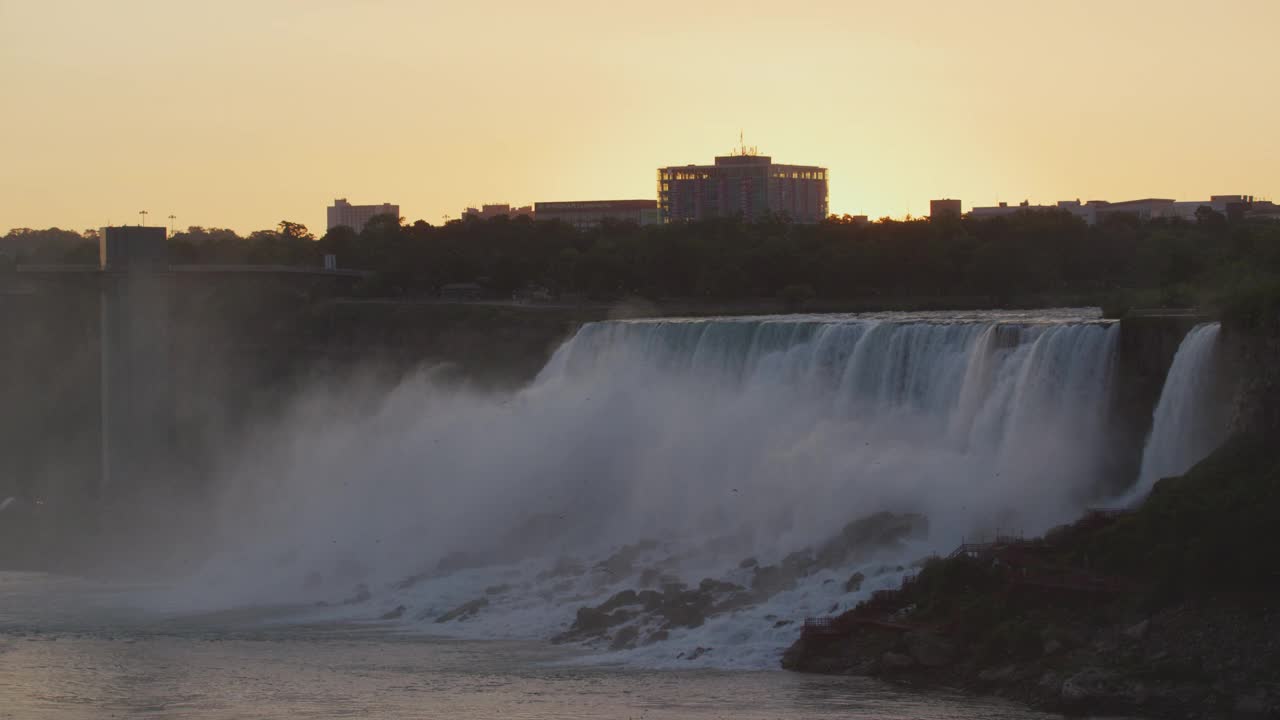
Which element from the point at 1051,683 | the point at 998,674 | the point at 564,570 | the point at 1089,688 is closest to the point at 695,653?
the point at 998,674

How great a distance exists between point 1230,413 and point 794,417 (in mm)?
13614

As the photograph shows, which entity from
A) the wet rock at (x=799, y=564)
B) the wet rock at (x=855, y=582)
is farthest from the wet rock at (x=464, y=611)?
the wet rock at (x=855, y=582)

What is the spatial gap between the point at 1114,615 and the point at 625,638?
9649 millimetres

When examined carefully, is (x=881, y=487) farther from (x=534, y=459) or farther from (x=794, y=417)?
(x=534, y=459)

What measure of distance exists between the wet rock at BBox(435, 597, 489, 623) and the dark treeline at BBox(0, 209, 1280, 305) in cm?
2059

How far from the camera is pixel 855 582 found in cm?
3631

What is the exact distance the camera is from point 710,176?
568ft

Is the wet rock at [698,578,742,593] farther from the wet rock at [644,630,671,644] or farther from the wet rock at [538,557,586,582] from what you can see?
the wet rock at [538,557,586,582]

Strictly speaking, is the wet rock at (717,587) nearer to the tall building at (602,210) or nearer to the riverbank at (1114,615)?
the riverbank at (1114,615)

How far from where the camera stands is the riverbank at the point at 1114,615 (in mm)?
28641

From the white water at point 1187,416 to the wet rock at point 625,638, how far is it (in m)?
9.88

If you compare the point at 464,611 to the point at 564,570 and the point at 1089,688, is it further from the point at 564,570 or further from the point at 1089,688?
the point at 1089,688

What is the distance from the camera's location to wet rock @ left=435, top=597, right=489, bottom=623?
40.2 m

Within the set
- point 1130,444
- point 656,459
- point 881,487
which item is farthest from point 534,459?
point 1130,444
